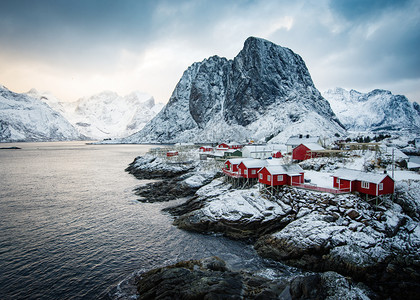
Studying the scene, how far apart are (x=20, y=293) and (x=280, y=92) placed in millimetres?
169525

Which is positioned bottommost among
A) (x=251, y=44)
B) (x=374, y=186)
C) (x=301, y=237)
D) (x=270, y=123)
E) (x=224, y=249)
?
(x=224, y=249)

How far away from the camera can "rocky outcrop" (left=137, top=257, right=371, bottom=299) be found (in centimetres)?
1549

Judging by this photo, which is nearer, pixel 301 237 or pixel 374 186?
pixel 301 237

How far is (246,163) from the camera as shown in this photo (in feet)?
134

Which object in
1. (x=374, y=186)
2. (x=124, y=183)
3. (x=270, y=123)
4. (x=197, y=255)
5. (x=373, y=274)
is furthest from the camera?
(x=270, y=123)

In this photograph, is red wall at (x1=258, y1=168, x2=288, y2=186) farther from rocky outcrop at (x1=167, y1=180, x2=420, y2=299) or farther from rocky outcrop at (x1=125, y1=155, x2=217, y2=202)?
rocky outcrop at (x1=125, y1=155, x2=217, y2=202)

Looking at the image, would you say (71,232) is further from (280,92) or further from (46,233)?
(280,92)

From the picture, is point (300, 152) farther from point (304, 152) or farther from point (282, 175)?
point (282, 175)

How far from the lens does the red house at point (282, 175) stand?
108 ft

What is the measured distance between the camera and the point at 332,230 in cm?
2334

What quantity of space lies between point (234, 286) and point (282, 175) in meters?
19.9

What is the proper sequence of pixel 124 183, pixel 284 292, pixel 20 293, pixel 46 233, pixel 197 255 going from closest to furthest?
pixel 284 292, pixel 20 293, pixel 197 255, pixel 46 233, pixel 124 183

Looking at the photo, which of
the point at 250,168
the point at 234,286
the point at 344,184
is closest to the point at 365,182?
the point at 344,184

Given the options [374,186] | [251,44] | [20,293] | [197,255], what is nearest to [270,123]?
[251,44]
